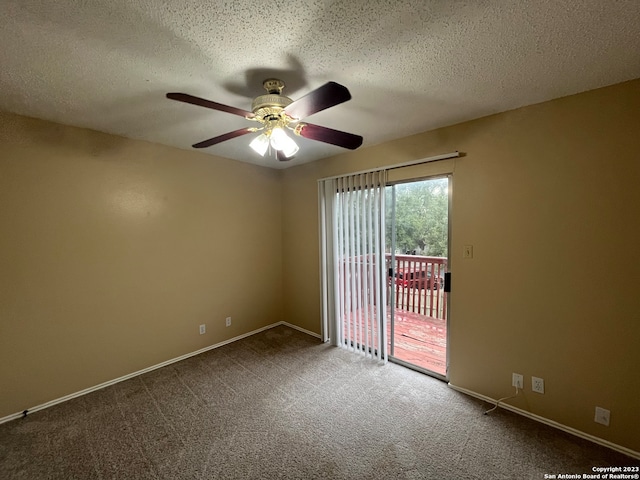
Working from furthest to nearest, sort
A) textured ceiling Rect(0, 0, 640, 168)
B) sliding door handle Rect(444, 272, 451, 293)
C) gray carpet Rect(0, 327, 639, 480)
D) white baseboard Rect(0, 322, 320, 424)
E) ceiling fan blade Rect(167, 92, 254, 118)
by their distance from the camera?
sliding door handle Rect(444, 272, 451, 293)
white baseboard Rect(0, 322, 320, 424)
gray carpet Rect(0, 327, 639, 480)
ceiling fan blade Rect(167, 92, 254, 118)
textured ceiling Rect(0, 0, 640, 168)

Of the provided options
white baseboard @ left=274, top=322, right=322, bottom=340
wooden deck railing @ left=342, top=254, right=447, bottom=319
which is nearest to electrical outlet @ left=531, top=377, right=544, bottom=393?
wooden deck railing @ left=342, top=254, right=447, bottom=319

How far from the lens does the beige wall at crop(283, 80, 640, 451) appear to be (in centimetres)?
168

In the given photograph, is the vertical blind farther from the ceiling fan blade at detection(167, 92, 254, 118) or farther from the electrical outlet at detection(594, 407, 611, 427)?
the ceiling fan blade at detection(167, 92, 254, 118)

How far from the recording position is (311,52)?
52.7 inches

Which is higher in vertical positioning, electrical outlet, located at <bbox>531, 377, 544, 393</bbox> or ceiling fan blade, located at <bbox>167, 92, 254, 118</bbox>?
ceiling fan blade, located at <bbox>167, 92, 254, 118</bbox>

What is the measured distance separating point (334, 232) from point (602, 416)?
260 cm

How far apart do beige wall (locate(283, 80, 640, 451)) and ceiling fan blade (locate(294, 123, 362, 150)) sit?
1.14 metres

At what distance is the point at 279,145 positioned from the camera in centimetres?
162

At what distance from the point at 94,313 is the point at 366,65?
3.03 m

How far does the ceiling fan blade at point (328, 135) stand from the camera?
164 centimetres

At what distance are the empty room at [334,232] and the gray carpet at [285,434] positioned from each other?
0.06 ft

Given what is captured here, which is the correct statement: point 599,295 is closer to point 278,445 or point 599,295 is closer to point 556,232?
point 556,232

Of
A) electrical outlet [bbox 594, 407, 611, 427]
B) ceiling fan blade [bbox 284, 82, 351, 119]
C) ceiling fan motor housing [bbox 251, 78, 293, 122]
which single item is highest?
ceiling fan motor housing [bbox 251, 78, 293, 122]

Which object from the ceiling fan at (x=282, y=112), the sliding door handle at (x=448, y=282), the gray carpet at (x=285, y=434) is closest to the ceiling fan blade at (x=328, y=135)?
the ceiling fan at (x=282, y=112)
